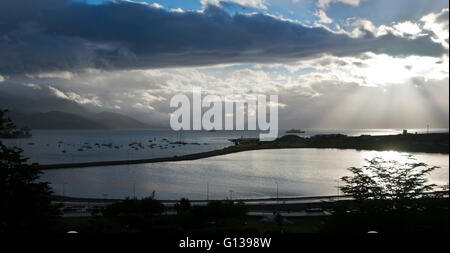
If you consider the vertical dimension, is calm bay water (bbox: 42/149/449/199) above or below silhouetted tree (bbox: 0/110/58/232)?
below

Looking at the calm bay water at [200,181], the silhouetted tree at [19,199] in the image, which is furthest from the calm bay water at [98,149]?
the silhouetted tree at [19,199]

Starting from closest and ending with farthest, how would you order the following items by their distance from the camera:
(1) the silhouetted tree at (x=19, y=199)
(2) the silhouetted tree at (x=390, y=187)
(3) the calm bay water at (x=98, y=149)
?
(1) the silhouetted tree at (x=19, y=199) → (2) the silhouetted tree at (x=390, y=187) → (3) the calm bay water at (x=98, y=149)

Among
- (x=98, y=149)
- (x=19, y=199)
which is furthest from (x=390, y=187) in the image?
(x=98, y=149)

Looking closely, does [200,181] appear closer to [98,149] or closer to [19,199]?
[19,199]

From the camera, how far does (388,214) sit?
9172 mm

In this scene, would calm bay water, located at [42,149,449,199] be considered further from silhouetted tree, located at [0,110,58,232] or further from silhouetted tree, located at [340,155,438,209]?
silhouetted tree, located at [0,110,58,232]

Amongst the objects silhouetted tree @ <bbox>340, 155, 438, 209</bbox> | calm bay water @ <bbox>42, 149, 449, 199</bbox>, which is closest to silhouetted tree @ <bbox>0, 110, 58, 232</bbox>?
silhouetted tree @ <bbox>340, 155, 438, 209</bbox>

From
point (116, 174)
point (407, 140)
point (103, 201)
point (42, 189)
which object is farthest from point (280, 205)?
point (407, 140)

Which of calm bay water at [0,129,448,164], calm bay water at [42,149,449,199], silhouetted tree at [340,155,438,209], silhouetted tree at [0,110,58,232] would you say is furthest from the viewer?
calm bay water at [0,129,448,164]

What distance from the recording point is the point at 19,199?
7.91 m

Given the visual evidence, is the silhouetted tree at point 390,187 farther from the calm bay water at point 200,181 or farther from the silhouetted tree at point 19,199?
the calm bay water at point 200,181

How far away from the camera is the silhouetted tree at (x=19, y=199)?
25.2 ft

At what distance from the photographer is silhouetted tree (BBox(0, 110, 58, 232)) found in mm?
7684

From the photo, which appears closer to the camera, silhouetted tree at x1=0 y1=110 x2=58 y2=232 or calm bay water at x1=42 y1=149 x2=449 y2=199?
silhouetted tree at x1=0 y1=110 x2=58 y2=232
